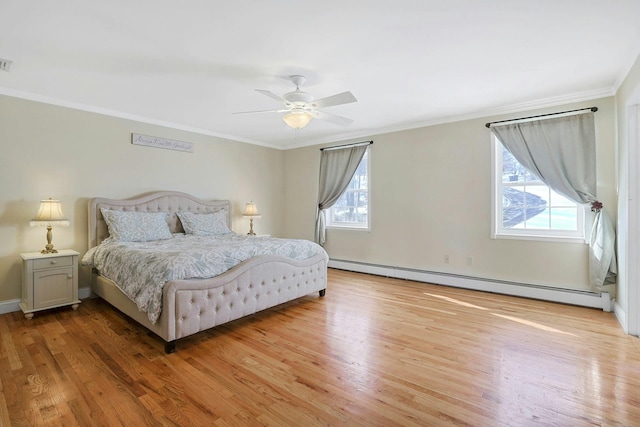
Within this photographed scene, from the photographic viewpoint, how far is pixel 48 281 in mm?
3352

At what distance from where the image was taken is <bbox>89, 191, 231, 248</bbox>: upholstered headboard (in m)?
3.95

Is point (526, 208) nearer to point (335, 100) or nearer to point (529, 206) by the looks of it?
point (529, 206)

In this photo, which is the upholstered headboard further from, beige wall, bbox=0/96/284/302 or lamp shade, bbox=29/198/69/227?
lamp shade, bbox=29/198/69/227

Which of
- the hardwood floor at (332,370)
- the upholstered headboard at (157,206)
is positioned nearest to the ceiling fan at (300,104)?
the hardwood floor at (332,370)

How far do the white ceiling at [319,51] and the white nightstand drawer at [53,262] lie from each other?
188 cm

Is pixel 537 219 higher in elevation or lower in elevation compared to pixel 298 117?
lower

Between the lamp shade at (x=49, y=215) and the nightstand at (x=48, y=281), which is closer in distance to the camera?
the nightstand at (x=48, y=281)

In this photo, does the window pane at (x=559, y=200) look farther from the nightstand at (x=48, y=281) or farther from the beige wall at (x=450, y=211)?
the nightstand at (x=48, y=281)

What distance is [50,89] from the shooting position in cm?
343

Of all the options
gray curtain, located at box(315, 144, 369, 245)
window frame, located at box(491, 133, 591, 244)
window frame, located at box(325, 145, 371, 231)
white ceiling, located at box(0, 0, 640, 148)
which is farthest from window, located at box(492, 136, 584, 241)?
gray curtain, located at box(315, 144, 369, 245)

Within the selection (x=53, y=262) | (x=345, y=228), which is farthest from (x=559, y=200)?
(x=53, y=262)

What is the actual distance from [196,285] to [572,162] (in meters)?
4.30

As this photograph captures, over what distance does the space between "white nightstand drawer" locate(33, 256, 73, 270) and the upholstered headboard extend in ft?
1.51

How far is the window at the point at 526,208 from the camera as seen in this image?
3.76 metres
